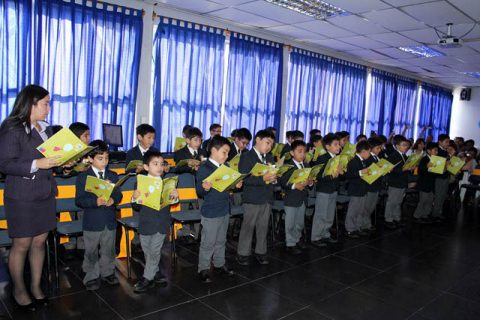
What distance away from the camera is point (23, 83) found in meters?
4.30

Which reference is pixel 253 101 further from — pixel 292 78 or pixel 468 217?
pixel 468 217

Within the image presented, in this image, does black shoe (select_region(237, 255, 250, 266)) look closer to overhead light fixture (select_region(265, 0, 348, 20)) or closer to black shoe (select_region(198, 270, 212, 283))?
black shoe (select_region(198, 270, 212, 283))

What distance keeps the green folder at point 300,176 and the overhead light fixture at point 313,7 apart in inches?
99.0

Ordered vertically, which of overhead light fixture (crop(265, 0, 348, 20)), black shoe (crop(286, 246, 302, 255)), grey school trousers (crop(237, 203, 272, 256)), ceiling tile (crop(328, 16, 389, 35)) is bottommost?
black shoe (crop(286, 246, 302, 255))

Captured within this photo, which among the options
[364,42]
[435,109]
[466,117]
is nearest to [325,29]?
[364,42]

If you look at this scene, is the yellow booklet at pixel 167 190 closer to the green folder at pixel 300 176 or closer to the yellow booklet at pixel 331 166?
the green folder at pixel 300 176

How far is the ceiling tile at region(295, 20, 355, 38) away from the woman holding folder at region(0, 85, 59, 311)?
4563mm

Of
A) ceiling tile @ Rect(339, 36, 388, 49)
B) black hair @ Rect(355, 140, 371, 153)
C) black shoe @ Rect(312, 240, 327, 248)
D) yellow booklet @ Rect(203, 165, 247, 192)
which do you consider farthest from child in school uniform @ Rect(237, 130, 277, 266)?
ceiling tile @ Rect(339, 36, 388, 49)

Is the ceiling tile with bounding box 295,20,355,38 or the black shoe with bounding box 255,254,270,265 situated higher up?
the ceiling tile with bounding box 295,20,355,38

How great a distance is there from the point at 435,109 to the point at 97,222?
12.1 meters

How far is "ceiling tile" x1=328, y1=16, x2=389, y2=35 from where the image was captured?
5.43m

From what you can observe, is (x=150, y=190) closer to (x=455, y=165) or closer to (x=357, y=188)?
(x=357, y=188)

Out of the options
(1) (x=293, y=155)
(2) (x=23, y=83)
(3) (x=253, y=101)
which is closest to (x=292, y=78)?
(3) (x=253, y=101)

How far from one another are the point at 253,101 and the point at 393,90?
17.6ft
